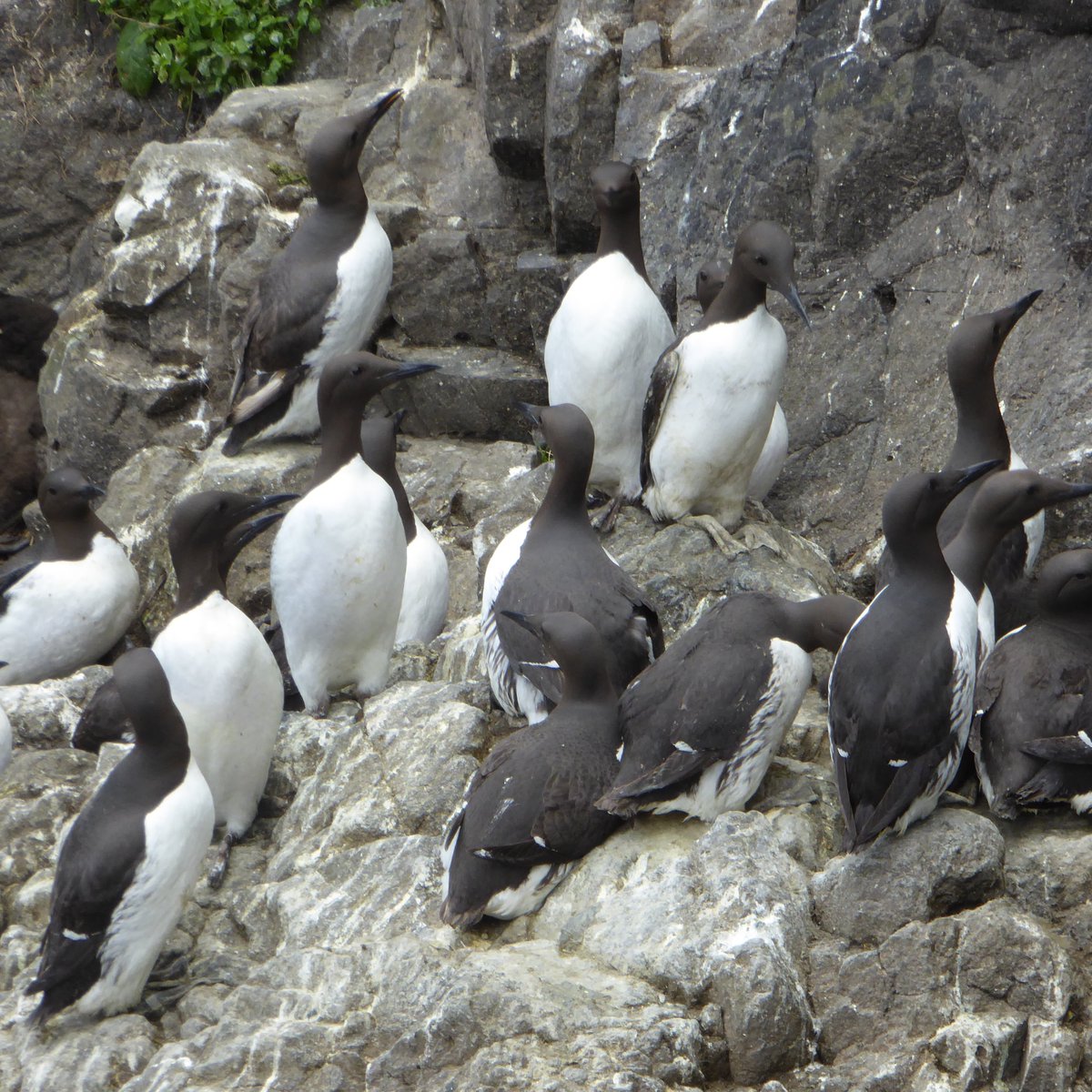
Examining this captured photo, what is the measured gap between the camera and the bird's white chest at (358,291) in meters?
8.95

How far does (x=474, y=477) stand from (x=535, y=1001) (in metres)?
5.28

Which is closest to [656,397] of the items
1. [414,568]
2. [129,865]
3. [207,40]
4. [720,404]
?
[720,404]

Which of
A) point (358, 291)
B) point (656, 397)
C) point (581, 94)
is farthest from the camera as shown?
point (581, 94)

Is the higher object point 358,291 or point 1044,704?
point 358,291

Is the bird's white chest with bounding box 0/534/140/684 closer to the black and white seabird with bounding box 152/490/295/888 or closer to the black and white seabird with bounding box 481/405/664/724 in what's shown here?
the black and white seabird with bounding box 152/490/295/888

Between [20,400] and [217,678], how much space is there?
279 inches

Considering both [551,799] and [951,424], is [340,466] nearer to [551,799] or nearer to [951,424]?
[551,799]

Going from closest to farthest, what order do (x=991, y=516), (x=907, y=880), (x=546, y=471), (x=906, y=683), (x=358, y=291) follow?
(x=907, y=880) → (x=906, y=683) → (x=991, y=516) → (x=546, y=471) → (x=358, y=291)

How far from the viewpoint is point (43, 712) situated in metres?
7.46

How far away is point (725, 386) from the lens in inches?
269

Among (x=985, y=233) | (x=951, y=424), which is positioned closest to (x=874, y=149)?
(x=985, y=233)

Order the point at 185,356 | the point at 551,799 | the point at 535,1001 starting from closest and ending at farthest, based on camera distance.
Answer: the point at 535,1001
the point at 551,799
the point at 185,356

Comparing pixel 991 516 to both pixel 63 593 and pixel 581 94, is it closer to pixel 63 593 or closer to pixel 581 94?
pixel 581 94

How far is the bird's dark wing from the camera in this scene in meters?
6.98
